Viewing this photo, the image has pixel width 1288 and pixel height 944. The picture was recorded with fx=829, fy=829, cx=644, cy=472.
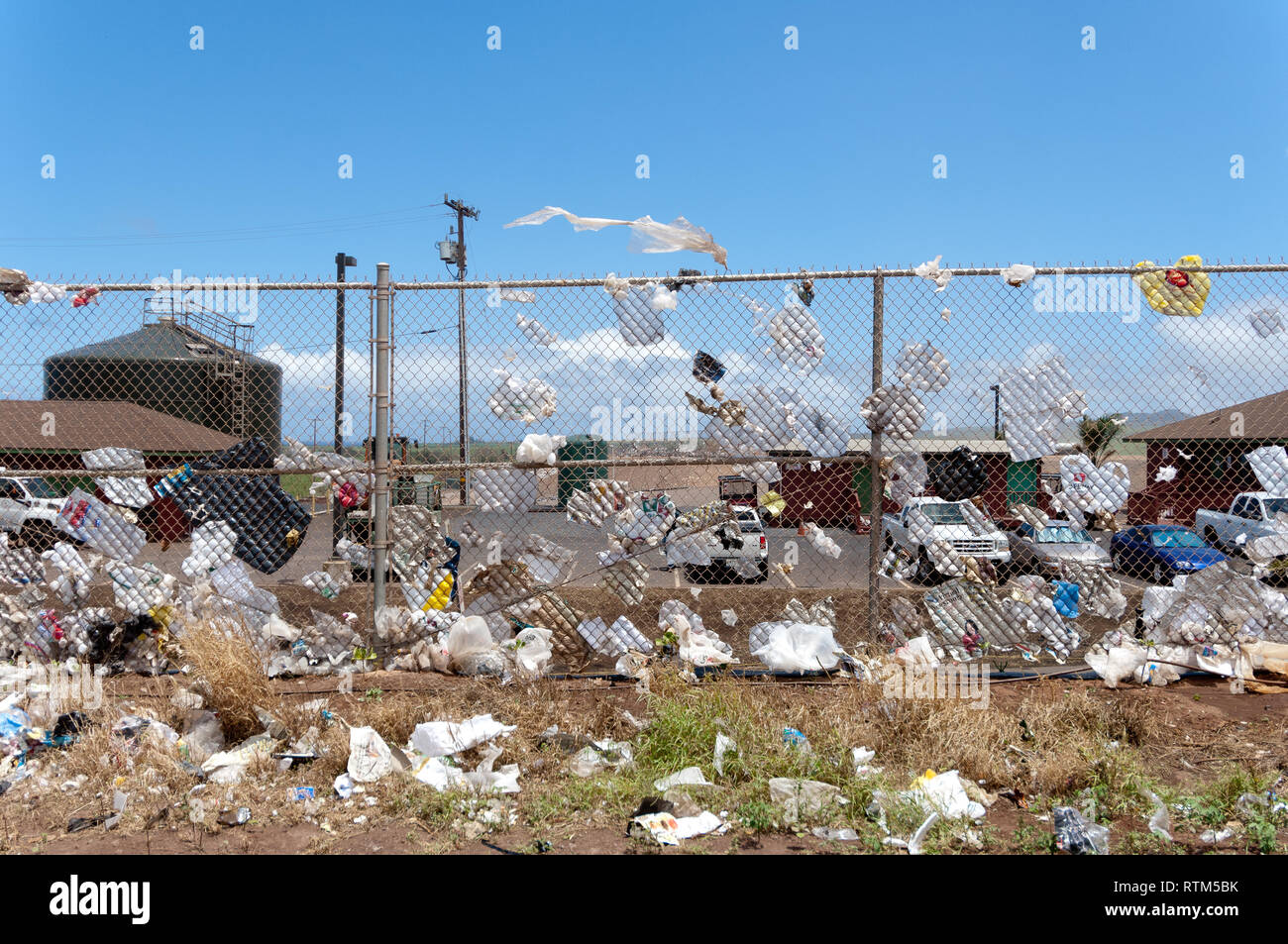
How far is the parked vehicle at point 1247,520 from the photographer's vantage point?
4.81 metres

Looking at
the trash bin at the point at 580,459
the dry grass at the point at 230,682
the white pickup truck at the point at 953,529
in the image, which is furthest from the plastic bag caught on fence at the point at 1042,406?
the dry grass at the point at 230,682

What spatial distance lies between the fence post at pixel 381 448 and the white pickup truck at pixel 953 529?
2.85 meters

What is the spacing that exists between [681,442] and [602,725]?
160 cm

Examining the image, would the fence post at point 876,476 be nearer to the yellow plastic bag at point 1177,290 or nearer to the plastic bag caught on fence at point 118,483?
the yellow plastic bag at point 1177,290

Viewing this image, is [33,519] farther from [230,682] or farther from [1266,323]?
[1266,323]

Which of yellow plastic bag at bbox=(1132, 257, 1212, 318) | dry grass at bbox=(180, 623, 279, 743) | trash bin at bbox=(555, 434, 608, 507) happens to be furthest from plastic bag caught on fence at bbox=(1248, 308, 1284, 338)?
dry grass at bbox=(180, 623, 279, 743)

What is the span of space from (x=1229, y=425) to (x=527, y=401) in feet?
16.6

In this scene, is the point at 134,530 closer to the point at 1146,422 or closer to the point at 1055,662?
the point at 1055,662

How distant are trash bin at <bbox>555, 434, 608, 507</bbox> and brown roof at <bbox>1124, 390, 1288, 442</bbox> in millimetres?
3035

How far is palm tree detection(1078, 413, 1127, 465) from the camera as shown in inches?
188

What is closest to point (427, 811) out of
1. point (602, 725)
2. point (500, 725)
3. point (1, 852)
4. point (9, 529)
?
point (500, 725)

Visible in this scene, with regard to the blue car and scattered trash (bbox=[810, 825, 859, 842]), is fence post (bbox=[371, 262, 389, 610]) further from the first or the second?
the blue car

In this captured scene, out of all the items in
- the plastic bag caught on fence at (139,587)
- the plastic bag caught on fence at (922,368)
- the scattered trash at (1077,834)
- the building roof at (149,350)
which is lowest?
the scattered trash at (1077,834)

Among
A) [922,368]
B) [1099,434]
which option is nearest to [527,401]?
[922,368]
